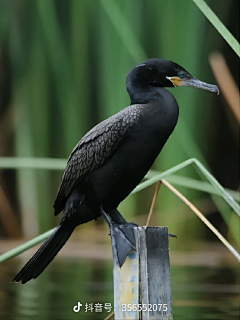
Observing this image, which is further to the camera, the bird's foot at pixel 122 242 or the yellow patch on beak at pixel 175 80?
the yellow patch on beak at pixel 175 80

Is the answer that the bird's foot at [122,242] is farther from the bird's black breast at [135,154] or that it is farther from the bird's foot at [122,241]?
the bird's black breast at [135,154]

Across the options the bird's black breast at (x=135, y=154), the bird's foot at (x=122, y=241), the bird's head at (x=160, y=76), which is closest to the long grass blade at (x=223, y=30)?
the bird's head at (x=160, y=76)

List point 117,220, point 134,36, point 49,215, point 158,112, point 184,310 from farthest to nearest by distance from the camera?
point 49,215
point 134,36
point 184,310
point 117,220
point 158,112

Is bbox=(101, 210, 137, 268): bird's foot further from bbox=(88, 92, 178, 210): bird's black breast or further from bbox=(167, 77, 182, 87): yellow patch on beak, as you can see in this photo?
bbox=(167, 77, 182, 87): yellow patch on beak

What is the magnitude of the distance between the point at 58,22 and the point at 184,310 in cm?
183

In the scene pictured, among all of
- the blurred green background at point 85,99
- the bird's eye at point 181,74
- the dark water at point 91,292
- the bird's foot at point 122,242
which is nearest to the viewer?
the bird's foot at point 122,242

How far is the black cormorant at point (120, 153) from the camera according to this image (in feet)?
7.33

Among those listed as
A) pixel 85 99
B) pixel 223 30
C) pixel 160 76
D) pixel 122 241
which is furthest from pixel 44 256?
pixel 85 99

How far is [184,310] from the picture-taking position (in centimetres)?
311

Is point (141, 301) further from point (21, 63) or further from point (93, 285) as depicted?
point (21, 63)

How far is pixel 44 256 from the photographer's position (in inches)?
93.5

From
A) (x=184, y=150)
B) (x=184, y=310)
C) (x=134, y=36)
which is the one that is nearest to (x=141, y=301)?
(x=184, y=310)

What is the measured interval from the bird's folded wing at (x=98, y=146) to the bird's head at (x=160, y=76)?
0.13 meters

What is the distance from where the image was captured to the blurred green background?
3.50 metres
